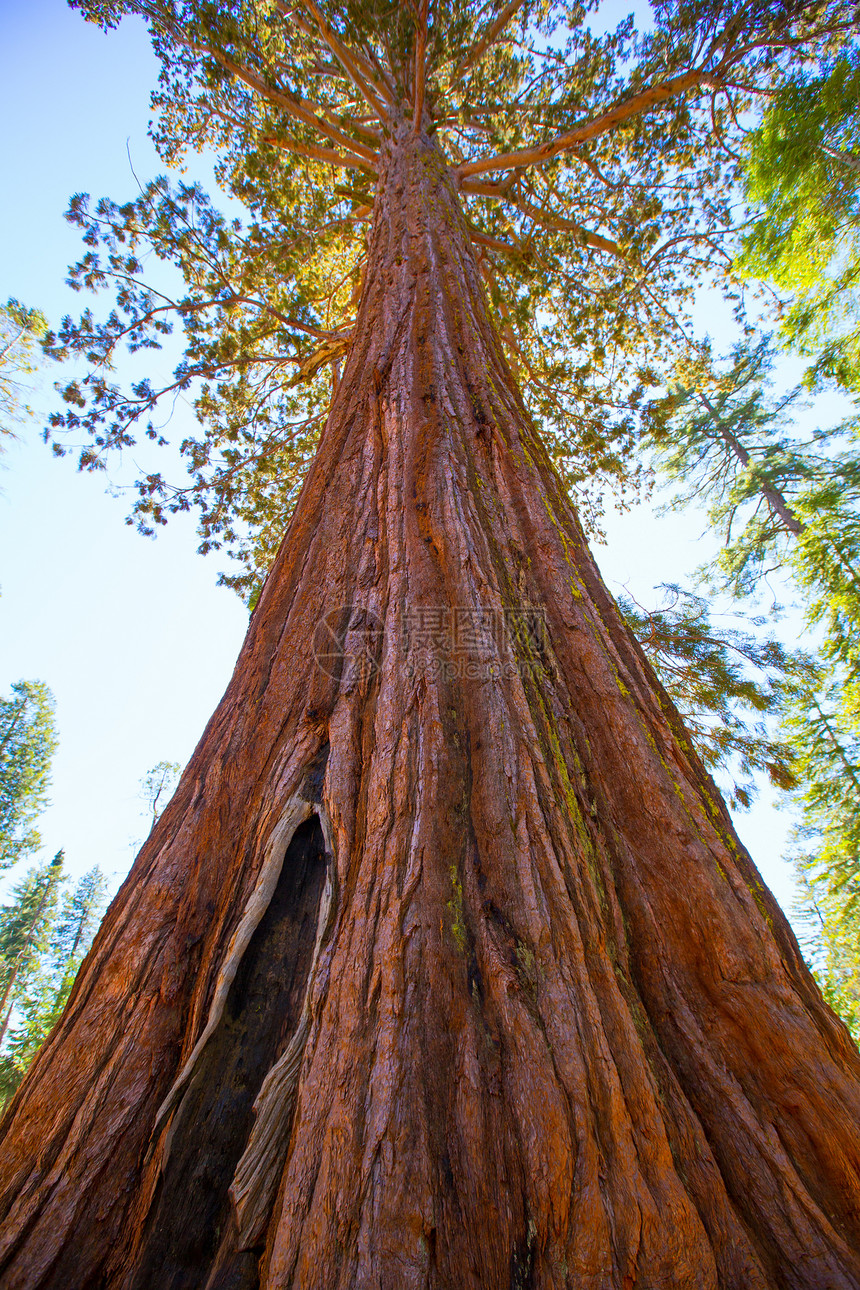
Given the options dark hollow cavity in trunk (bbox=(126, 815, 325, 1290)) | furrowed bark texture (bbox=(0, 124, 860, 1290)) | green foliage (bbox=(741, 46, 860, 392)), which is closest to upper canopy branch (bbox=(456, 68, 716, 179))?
green foliage (bbox=(741, 46, 860, 392))

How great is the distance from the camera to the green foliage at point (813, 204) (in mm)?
4906

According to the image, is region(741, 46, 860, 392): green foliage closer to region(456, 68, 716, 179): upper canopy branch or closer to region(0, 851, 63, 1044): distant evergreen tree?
region(456, 68, 716, 179): upper canopy branch

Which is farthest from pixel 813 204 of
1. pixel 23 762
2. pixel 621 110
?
pixel 23 762

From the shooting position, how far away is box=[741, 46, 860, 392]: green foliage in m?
4.91

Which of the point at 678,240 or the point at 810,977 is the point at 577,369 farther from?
the point at 810,977

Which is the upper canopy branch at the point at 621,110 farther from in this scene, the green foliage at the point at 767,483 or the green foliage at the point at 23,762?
the green foliage at the point at 23,762

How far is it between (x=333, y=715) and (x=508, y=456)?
4.45 ft

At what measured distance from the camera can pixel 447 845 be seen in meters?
1.31

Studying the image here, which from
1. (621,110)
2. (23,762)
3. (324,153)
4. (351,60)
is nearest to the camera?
(621,110)

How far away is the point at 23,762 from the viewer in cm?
1525

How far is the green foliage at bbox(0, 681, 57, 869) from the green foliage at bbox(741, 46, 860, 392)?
757 inches

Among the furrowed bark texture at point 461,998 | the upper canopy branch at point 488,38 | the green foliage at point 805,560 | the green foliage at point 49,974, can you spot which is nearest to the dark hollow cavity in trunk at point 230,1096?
the furrowed bark texture at point 461,998

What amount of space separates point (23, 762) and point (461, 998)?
60.6 ft

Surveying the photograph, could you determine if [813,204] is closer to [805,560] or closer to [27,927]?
[805,560]
